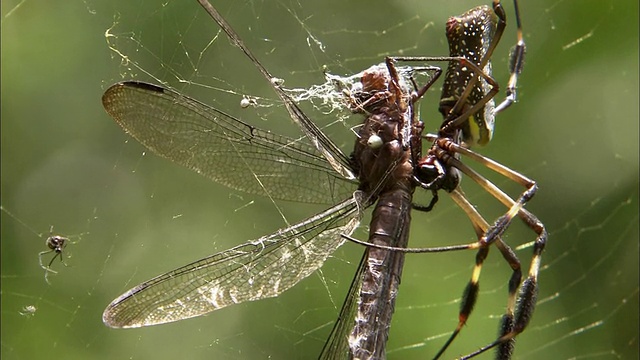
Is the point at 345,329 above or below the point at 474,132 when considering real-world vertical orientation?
below

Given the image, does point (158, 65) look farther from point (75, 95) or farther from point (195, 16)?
point (75, 95)

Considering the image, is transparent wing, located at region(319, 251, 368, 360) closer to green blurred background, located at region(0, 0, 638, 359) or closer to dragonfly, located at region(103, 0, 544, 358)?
dragonfly, located at region(103, 0, 544, 358)

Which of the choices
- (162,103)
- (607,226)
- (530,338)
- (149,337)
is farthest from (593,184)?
(162,103)

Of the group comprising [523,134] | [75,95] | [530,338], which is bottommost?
[530,338]

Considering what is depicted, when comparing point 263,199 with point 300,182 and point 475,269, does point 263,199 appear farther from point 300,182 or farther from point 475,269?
point 475,269

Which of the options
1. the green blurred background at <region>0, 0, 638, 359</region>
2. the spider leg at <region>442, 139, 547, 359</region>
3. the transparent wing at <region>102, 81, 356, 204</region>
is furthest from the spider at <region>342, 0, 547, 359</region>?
the green blurred background at <region>0, 0, 638, 359</region>

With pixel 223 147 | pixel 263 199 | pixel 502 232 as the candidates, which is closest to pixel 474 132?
pixel 502 232
